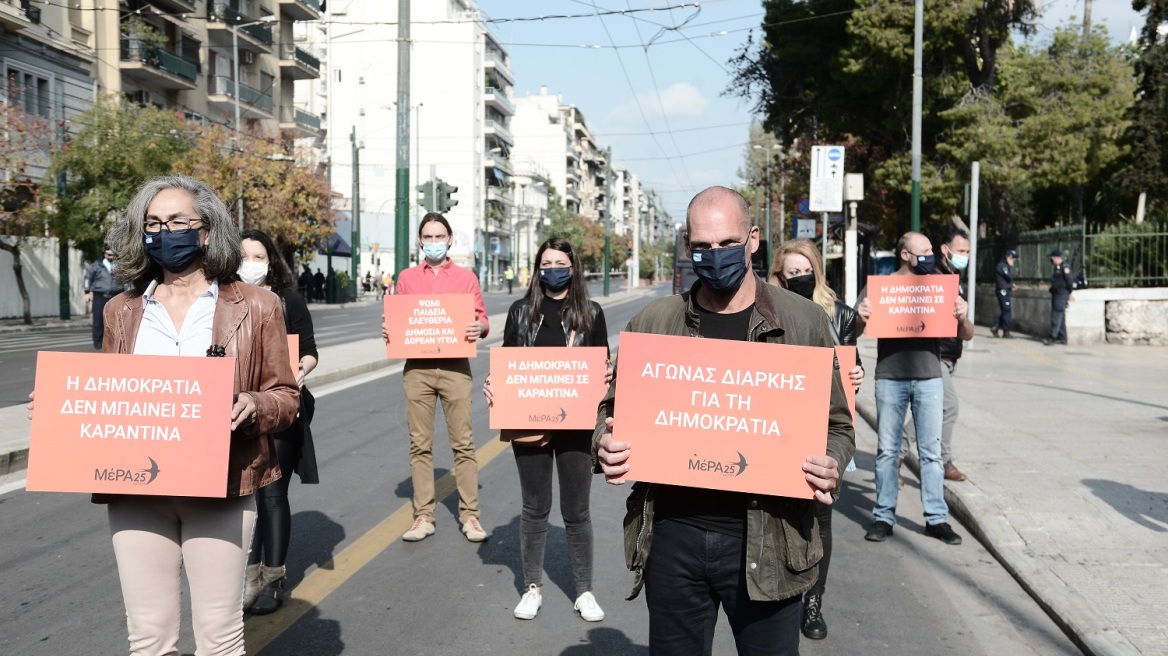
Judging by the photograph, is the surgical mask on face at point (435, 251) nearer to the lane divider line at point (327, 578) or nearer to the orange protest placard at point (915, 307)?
the lane divider line at point (327, 578)

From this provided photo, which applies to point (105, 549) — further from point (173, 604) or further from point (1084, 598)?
point (1084, 598)

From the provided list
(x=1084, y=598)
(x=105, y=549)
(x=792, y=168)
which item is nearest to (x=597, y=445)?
(x=1084, y=598)

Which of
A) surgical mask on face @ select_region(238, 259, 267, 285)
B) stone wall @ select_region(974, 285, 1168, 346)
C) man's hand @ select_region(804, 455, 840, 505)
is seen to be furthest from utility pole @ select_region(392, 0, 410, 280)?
man's hand @ select_region(804, 455, 840, 505)

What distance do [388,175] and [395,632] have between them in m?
81.1

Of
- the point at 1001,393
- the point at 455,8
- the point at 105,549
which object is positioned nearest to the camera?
the point at 105,549

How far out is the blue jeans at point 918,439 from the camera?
274 inches

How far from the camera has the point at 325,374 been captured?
51.2 ft

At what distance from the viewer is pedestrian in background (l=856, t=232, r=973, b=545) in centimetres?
695

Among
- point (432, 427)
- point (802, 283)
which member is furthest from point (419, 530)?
point (802, 283)

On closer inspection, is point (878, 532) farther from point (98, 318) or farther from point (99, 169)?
point (99, 169)

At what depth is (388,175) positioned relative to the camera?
83562mm

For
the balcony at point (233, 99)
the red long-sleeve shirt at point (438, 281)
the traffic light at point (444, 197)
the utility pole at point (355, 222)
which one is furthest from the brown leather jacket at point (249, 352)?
the utility pole at point (355, 222)

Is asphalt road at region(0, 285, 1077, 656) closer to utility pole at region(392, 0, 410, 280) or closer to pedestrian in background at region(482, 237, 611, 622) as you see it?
pedestrian in background at region(482, 237, 611, 622)

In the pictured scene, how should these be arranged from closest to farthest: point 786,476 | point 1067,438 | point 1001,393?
point 786,476 → point 1067,438 → point 1001,393
